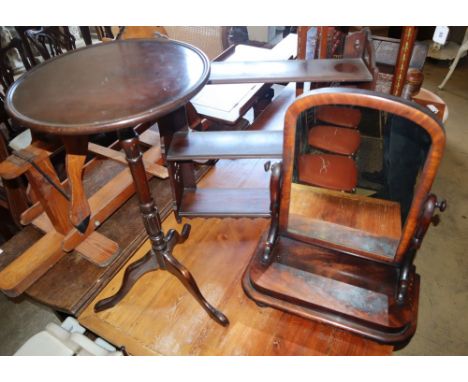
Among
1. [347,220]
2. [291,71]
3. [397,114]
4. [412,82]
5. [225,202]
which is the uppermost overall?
[397,114]

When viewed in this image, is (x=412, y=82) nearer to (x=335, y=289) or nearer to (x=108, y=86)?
(x=335, y=289)

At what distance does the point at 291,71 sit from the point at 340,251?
0.91 meters

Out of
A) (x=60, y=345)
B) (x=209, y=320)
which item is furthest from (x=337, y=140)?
(x=60, y=345)

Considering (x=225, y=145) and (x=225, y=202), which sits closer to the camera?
(x=225, y=145)

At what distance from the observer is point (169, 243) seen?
1.61 metres

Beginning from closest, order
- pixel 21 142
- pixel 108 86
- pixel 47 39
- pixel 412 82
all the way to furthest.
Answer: pixel 108 86
pixel 412 82
pixel 21 142
pixel 47 39

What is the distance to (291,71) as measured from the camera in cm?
177

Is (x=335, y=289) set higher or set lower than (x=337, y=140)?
lower

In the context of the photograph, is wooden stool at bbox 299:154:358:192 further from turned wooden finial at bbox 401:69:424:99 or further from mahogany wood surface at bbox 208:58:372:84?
turned wooden finial at bbox 401:69:424:99

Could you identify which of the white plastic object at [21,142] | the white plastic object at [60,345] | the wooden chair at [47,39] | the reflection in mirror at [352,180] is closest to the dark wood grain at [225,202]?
the reflection in mirror at [352,180]

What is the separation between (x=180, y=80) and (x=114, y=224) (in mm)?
1102

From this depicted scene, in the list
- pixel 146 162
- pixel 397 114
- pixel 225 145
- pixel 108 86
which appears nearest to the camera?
pixel 397 114

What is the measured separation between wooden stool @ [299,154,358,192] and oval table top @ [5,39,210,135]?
24.7 inches

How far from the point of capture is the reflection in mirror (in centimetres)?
142
